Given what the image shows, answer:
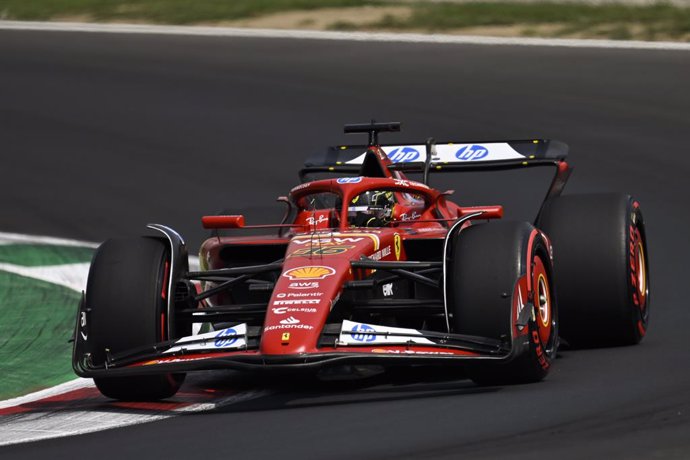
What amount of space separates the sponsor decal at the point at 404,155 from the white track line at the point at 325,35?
35.4ft

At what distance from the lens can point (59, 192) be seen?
1767 centimetres

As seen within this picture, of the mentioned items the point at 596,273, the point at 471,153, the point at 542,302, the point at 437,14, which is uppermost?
the point at 471,153

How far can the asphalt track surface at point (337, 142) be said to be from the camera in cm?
767

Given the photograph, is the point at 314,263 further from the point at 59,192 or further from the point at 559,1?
the point at 559,1

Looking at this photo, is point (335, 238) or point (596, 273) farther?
point (596, 273)

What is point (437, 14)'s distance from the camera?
26.9 metres

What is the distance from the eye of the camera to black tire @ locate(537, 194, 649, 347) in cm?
1049

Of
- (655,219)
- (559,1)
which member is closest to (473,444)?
(655,219)

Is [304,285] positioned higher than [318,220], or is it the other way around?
[304,285]

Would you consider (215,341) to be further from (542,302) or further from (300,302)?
(542,302)

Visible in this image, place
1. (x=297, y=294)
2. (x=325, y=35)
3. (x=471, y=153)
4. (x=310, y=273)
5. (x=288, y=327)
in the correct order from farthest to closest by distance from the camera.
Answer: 1. (x=325, y=35)
2. (x=471, y=153)
3. (x=310, y=273)
4. (x=297, y=294)
5. (x=288, y=327)

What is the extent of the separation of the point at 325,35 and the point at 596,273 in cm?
1512

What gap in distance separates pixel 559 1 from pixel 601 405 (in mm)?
19678

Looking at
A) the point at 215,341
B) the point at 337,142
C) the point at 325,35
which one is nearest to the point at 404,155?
the point at 215,341
